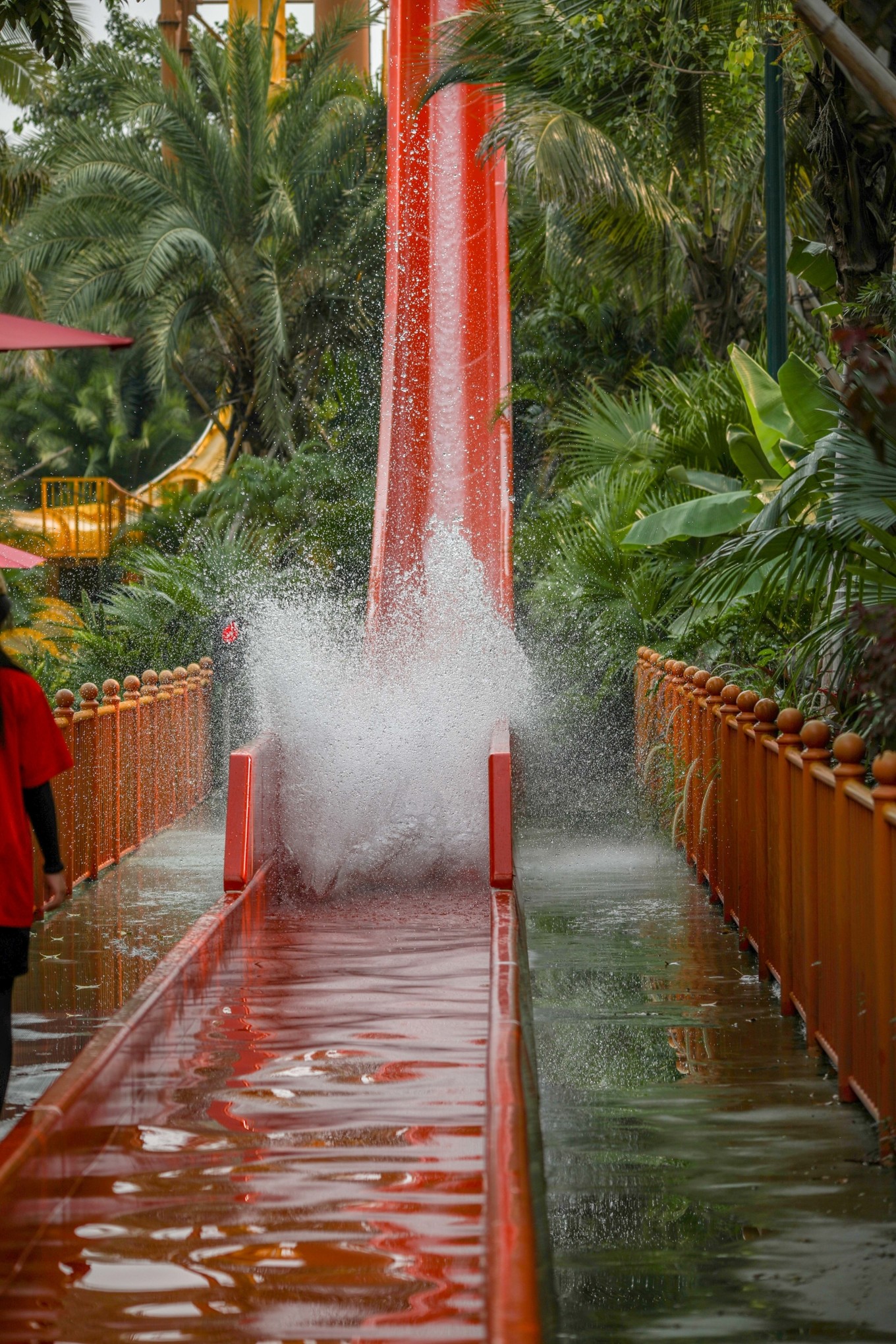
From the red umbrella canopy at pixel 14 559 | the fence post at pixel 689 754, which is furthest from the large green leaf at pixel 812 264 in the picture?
the red umbrella canopy at pixel 14 559

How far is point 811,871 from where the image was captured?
215 inches

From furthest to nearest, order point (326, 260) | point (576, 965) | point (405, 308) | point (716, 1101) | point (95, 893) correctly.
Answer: point (326, 260)
point (405, 308)
point (95, 893)
point (576, 965)
point (716, 1101)

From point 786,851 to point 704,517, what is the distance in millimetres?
3835

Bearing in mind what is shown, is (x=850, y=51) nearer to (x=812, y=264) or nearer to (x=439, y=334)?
(x=812, y=264)

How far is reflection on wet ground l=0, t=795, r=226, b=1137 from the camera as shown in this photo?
18.5 ft

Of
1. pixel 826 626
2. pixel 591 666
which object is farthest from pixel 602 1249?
pixel 591 666

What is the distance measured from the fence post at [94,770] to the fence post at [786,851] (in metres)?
4.36

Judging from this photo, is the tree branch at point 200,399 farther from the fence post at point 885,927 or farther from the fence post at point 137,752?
the fence post at point 885,927

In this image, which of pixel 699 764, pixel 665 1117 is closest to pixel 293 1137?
pixel 665 1117

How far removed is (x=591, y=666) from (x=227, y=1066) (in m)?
9.34

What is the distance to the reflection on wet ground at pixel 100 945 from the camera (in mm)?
5648

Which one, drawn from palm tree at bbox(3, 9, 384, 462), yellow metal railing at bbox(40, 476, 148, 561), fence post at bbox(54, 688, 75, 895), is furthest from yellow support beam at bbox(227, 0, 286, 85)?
fence post at bbox(54, 688, 75, 895)

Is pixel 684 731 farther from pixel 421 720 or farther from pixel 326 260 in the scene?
pixel 326 260

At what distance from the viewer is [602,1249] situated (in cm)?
390
